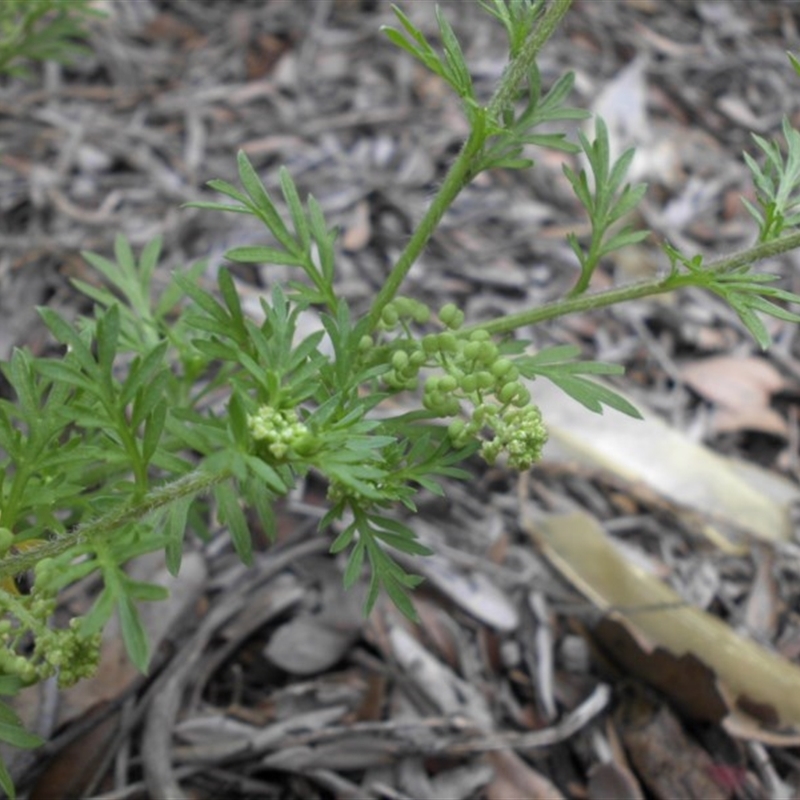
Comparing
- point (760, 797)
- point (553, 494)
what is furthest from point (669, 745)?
point (553, 494)

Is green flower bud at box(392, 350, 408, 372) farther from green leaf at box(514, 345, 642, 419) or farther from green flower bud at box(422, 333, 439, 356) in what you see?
green leaf at box(514, 345, 642, 419)


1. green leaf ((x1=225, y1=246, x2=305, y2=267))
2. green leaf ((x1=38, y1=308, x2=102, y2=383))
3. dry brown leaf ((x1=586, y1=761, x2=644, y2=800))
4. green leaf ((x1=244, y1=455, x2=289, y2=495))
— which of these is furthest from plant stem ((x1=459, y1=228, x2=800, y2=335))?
dry brown leaf ((x1=586, y1=761, x2=644, y2=800))

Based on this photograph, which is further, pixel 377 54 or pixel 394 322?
pixel 377 54

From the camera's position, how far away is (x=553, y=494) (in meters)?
3.35

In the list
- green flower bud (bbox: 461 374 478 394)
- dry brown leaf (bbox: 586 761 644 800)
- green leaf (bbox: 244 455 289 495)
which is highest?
green flower bud (bbox: 461 374 478 394)

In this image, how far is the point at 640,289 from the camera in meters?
2.02

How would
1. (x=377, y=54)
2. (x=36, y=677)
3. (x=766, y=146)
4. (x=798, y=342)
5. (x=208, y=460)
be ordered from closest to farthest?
(x=208, y=460), (x=36, y=677), (x=766, y=146), (x=798, y=342), (x=377, y=54)

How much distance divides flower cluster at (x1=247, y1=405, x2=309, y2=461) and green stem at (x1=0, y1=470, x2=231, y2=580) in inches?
5.5

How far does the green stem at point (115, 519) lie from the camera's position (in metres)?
1.77

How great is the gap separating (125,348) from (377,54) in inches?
117

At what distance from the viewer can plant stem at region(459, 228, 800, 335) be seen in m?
1.98

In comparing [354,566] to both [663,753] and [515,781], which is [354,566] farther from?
[663,753]

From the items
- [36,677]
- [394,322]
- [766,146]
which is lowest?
[36,677]

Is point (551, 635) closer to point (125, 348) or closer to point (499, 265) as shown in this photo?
point (125, 348)
